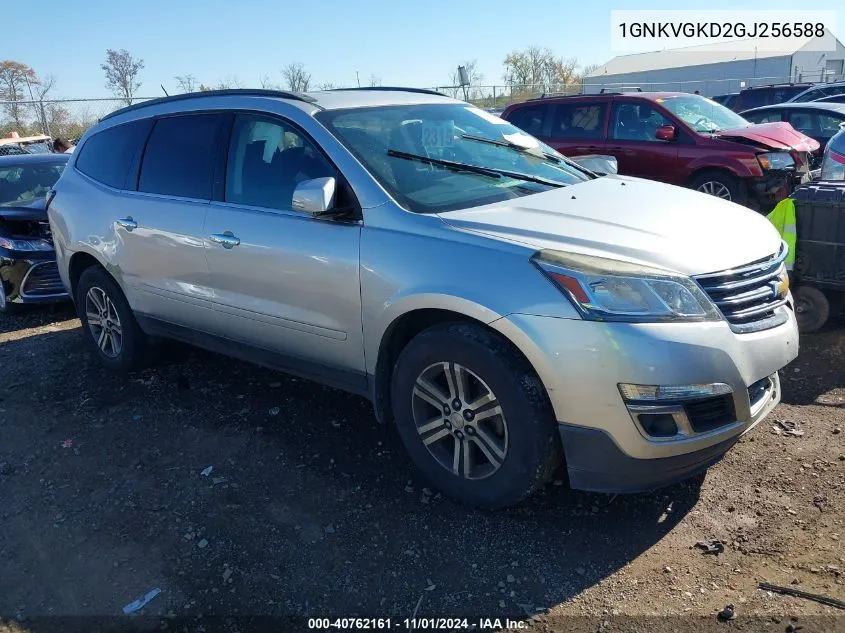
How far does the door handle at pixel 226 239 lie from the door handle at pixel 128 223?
90 cm

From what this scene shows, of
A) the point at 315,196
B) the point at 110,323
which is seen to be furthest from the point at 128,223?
the point at 315,196

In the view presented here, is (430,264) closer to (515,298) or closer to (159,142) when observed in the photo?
(515,298)

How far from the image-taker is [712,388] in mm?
2604

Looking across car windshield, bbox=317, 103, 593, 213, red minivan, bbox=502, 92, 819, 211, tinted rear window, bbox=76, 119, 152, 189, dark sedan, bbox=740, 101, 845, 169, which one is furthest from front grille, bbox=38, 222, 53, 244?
dark sedan, bbox=740, 101, 845, 169

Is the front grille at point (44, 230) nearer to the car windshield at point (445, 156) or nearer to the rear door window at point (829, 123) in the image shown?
the car windshield at point (445, 156)

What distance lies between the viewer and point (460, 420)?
9.95 feet

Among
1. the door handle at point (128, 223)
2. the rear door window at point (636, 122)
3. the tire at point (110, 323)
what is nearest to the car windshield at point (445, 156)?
the door handle at point (128, 223)

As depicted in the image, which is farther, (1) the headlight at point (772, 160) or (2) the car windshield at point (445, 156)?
(1) the headlight at point (772, 160)

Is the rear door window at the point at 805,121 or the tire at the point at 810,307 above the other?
the rear door window at the point at 805,121

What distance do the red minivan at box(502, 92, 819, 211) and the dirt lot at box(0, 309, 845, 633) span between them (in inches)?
181

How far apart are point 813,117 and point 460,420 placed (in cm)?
1073

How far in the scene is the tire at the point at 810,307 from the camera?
4.96 m

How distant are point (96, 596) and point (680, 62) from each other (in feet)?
213

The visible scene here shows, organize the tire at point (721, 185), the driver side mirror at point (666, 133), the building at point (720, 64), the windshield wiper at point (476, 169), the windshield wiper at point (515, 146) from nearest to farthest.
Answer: the windshield wiper at point (476, 169), the windshield wiper at point (515, 146), the tire at point (721, 185), the driver side mirror at point (666, 133), the building at point (720, 64)
